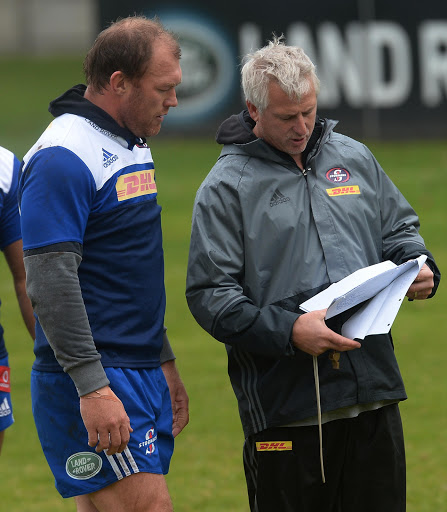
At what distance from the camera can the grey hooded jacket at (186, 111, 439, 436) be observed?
3.86 metres

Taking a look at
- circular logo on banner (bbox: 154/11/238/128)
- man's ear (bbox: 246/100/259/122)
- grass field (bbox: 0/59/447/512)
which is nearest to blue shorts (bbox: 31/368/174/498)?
man's ear (bbox: 246/100/259/122)

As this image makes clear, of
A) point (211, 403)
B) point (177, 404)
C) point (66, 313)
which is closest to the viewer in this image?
point (66, 313)

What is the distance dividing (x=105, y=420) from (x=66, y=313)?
36 centimetres

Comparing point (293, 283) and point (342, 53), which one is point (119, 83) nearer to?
point (293, 283)

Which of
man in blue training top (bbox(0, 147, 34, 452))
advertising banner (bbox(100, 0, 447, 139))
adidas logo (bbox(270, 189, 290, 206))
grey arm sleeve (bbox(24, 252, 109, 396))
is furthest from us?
advertising banner (bbox(100, 0, 447, 139))

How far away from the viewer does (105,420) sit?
340 cm

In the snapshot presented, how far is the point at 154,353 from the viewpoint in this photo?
3.78 meters

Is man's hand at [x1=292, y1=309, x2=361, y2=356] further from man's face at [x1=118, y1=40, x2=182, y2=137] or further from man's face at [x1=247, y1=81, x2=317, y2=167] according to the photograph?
man's face at [x1=118, y1=40, x2=182, y2=137]

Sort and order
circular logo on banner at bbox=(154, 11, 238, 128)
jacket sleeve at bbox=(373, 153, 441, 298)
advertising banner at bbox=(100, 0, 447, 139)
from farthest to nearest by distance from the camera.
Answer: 1. circular logo on banner at bbox=(154, 11, 238, 128)
2. advertising banner at bbox=(100, 0, 447, 139)
3. jacket sleeve at bbox=(373, 153, 441, 298)

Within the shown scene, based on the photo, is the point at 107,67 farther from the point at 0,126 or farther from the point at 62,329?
the point at 0,126

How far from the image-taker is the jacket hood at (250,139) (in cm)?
398

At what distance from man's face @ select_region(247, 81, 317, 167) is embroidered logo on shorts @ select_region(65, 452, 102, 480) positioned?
4.31ft

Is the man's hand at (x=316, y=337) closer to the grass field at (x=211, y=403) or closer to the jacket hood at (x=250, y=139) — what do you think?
the jacket hood at (x=250, y=139)

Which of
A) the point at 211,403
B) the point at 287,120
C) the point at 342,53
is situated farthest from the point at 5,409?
the point at 342,53
